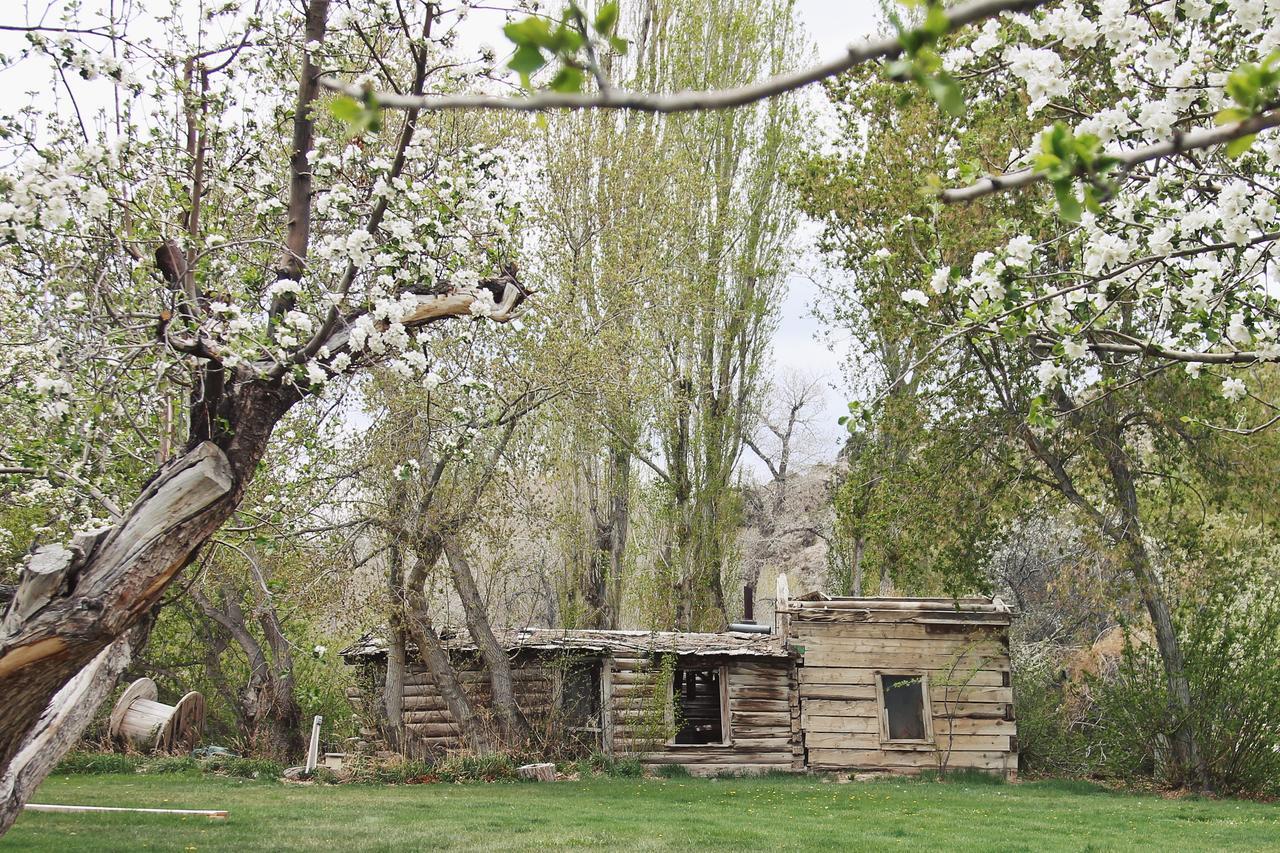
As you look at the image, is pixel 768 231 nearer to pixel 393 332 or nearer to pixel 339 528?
pixel 339 528

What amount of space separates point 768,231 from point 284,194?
56.7 feet

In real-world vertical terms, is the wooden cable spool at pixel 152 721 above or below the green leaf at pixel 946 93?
below

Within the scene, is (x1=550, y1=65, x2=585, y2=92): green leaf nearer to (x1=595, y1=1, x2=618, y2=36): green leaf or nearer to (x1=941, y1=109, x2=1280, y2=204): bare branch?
(x1=595, y1=1, x2=618, y2=36): green leaf

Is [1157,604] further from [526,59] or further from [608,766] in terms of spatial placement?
[526,59]

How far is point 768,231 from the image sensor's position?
23688 millimetres

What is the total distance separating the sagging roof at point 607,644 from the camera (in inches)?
719

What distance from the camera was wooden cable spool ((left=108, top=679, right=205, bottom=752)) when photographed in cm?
1833

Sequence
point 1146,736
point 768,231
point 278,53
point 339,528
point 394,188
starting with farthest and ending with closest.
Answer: point 768,231, point 1146,736, point 339,528, point 278,53, point 394,188

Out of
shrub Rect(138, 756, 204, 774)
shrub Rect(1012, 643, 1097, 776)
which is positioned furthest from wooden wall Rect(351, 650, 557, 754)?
shrub Rect(1012, 643, 1097, 776)

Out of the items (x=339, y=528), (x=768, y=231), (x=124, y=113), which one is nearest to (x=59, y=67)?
(x=124, y=113)

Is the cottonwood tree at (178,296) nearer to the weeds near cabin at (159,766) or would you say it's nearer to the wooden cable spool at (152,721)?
the weeds near cabin at (159,766)

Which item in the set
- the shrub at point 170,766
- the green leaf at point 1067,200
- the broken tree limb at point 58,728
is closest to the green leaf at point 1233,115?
the green leaf at point 1067,200

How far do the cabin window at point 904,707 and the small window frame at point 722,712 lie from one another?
2738mm

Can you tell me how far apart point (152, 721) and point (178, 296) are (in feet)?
48.9
